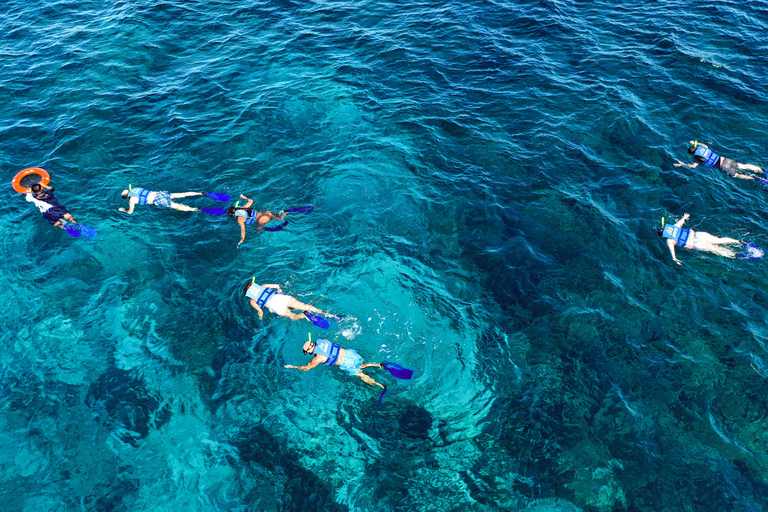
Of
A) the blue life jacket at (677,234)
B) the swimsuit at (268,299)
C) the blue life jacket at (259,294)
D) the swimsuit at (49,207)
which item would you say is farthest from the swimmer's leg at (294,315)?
the blue life jacket at (677,234)

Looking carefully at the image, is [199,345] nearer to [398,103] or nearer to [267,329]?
[267,329]

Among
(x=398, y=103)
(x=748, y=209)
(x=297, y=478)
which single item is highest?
(x=398, y=103)

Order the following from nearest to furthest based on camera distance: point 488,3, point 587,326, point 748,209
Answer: point 587,326
point 748,209
point 488,3

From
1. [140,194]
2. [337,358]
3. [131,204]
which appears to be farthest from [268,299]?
[131,204]

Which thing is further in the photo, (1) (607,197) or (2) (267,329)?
(1) (607,197)

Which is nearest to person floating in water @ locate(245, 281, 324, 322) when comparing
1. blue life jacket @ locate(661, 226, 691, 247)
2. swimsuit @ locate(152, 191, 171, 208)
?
swimsuit @ locate(152, 191, 171, 208)

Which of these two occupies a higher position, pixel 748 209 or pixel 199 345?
pixel 748 209

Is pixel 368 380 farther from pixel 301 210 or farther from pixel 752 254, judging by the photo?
pixel 752 254

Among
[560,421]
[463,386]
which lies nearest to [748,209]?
[560,421]
